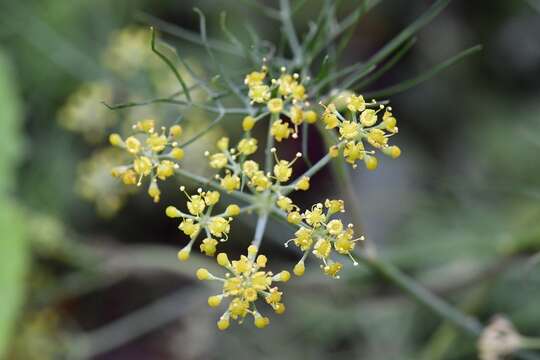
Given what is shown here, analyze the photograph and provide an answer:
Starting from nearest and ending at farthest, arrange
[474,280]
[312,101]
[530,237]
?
[312,101] < [530,237] < [474,280]

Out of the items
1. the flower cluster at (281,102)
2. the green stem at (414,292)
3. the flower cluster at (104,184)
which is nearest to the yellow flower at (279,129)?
the flower cluster at (281,102)

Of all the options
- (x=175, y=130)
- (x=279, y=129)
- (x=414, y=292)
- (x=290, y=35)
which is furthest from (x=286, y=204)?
(x=290, y=35)

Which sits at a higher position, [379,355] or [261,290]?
[379,355]

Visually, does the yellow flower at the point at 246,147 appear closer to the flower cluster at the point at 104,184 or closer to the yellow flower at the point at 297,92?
the yellow flower at the point at 297,92

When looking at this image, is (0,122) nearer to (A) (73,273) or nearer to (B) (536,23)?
(A) (73,273)

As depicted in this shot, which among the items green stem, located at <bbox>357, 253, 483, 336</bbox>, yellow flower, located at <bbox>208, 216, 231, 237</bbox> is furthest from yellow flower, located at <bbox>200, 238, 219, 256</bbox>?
green stem, located at <bbox>357, 253, 483, 336</bbox>

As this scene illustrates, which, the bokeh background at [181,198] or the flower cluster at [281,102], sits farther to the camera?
the bokeh background at [181,198]

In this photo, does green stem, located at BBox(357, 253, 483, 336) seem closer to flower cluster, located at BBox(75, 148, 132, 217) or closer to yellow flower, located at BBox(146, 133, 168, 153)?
yellow flower, located at BBox(146, 133, 168, 153)

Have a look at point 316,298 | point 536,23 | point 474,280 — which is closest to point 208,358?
point 316,298
